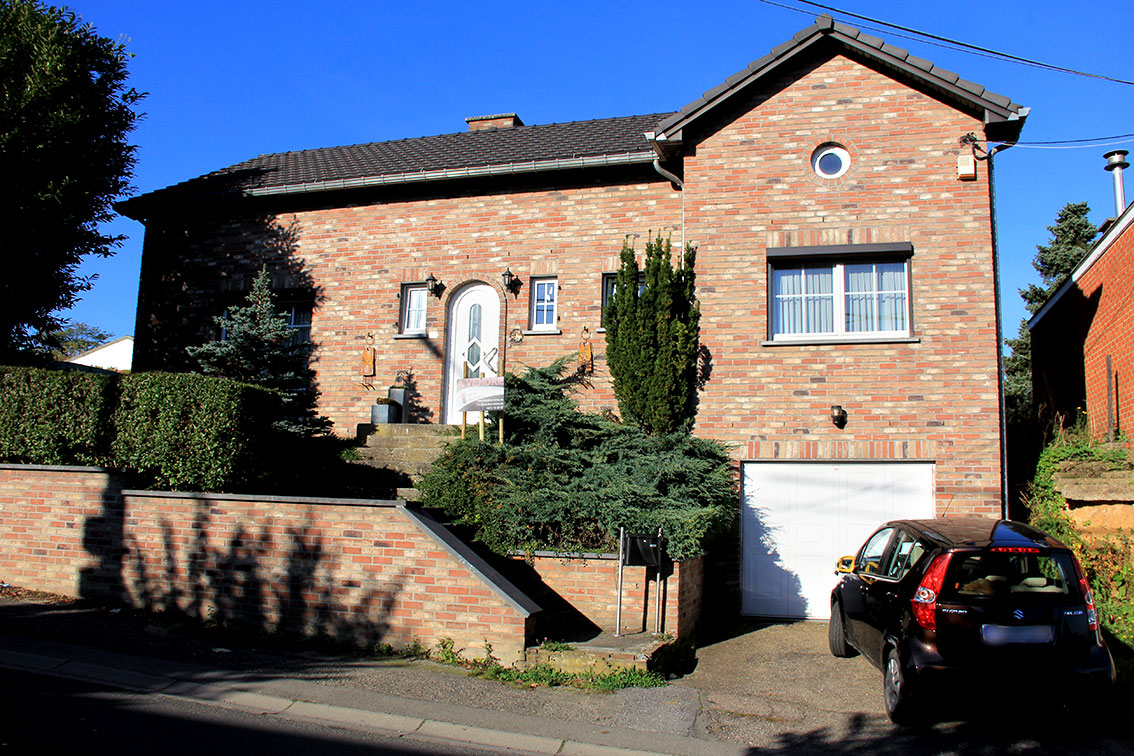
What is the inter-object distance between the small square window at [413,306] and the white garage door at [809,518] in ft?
19.6

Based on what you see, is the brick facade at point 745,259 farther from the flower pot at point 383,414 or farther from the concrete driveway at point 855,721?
the concrete driveway at point 855,721

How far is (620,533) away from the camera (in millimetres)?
8156

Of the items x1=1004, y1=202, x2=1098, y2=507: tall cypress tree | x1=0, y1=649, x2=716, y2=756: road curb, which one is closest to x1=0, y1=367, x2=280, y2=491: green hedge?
x1=0, y1=649, x2=716, y2=756: road curb

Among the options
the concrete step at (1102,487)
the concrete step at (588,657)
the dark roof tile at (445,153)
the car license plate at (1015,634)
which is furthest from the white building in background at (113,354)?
the car license plate at (1015,634)

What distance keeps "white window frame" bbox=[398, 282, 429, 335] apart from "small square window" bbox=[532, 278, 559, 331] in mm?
1838

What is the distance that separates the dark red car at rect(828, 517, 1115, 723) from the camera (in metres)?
5.70

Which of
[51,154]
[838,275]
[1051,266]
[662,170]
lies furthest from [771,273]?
[1051,266]

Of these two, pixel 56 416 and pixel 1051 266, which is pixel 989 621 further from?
pixel 1051 266

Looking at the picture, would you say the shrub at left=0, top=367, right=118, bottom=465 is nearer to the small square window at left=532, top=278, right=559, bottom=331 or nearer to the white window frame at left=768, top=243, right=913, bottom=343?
the small square window at left=532, top=278, right=559, bottom=331

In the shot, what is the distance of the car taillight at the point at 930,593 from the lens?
5875 millimetres

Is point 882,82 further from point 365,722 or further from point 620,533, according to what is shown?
point 365,722

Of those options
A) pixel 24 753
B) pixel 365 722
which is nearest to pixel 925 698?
pixel 365 722

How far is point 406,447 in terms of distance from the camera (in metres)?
11.3

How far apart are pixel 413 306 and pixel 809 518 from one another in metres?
7.08
